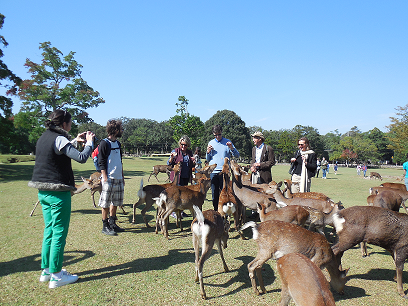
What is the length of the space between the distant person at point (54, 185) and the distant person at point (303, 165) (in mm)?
5202

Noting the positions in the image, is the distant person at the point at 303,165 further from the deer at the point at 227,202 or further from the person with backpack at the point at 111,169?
the person with backpack at the point at 111,169

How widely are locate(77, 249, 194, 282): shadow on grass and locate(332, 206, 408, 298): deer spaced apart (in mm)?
2600

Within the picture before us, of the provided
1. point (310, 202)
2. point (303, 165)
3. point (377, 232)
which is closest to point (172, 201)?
point (310, 202)

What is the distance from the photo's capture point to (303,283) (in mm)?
2494

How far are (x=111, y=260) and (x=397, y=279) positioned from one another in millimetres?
4654

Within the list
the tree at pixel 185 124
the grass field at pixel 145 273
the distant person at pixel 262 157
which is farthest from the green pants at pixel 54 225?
the tree at pixel 185 124

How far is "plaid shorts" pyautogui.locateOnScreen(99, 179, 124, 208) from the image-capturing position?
5.57 meters

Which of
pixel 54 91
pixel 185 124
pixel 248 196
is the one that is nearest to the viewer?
pixel 248 196

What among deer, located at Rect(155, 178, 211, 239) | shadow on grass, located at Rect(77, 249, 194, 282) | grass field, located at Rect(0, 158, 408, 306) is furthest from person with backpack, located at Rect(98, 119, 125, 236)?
shadow on grass, located at Rect(77, 249, 194, 282)

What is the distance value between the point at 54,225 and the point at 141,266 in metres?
1.61

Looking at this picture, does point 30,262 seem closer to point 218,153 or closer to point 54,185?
point 54,185

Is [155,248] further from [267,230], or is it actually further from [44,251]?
[267,230]

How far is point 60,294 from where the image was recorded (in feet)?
11.3

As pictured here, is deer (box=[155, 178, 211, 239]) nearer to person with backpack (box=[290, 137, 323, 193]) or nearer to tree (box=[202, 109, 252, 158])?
person with backpack (box=[290, 137, 323, 193])
